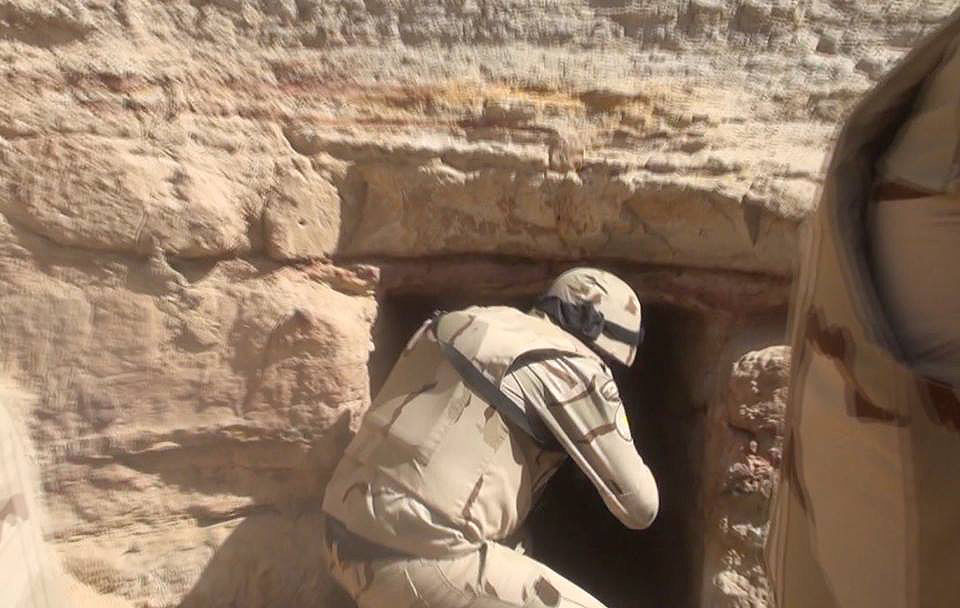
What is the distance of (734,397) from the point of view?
204 cm

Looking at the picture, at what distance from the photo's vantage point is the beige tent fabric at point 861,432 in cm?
53

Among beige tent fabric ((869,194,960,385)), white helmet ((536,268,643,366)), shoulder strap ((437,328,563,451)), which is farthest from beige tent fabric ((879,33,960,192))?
white helmet ((536,268,643,366))

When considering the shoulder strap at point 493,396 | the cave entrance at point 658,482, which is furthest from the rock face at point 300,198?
the shoulder strap at point 493,396

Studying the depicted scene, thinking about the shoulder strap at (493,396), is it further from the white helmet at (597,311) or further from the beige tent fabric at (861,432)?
the beige tent fabric at (861,432)

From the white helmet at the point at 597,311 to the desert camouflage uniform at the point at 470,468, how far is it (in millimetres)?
82

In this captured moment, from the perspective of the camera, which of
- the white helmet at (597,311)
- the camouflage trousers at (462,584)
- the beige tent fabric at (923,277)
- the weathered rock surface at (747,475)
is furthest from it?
the weathered rock surface at (747,475)

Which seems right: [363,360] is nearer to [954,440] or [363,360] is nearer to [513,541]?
[513,541]

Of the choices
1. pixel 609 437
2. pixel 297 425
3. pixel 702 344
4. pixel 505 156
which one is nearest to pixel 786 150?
pixel 702 344

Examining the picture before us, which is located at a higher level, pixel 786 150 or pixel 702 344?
pixel 786 150

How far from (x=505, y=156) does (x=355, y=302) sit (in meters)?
0.41

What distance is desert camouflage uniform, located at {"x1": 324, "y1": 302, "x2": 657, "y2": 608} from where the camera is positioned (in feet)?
5.44

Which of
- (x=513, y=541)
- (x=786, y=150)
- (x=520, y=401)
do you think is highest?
(x=786, y=150)

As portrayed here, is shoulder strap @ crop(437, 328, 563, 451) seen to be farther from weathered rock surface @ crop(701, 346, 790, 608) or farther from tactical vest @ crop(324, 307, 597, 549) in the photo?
weathered rock surface @ crop(701, 346, 790, 608)

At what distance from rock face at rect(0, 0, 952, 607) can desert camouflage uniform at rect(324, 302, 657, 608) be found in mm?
205
